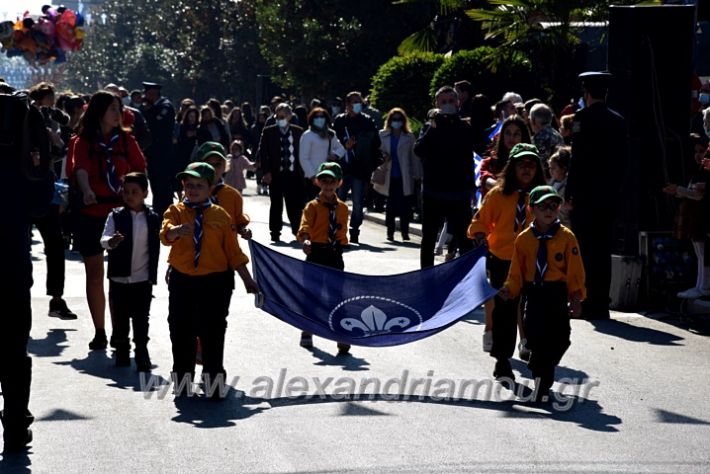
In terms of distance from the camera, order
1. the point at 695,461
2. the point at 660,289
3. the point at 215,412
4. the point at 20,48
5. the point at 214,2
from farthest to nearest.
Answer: the point at 214,2 → the point at 20,48 → the point at 660,289 → the point at 215,412 → the point at 695,461

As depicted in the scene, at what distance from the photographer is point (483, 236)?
10.0m

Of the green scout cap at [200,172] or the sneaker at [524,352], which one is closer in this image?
the green scout cap at [200,172]

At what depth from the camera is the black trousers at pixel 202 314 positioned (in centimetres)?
905

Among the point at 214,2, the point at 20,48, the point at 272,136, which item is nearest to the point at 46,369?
the point at 272,136

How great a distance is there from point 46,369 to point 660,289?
19.0 ft

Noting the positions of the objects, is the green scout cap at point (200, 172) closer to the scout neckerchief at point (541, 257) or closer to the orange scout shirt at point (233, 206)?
the orange scout shirt at point (233, 206)

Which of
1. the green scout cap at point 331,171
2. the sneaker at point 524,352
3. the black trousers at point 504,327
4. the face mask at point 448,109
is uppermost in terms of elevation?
the face mask at point 448,109

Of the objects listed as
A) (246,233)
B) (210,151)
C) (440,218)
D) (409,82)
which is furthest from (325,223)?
(409,82)

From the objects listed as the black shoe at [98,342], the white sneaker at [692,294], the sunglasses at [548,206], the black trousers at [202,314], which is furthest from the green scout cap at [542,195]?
the white sneaker at [692,294]

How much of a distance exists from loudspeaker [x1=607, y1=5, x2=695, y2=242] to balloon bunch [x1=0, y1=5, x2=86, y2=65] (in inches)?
781

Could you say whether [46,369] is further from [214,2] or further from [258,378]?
[214,2]

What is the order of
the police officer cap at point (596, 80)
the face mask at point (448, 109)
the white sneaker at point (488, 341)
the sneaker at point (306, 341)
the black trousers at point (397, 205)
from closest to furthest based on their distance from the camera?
the white sneaker at point (488, 341), the sneaker at point (306, 341), the police officer cap at point (596, 80), the face mask at point (448, 109), the black trousers at point (397, 205)

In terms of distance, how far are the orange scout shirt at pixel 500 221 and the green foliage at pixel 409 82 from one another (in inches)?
541

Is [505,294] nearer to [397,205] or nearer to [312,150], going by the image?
[312,150]
